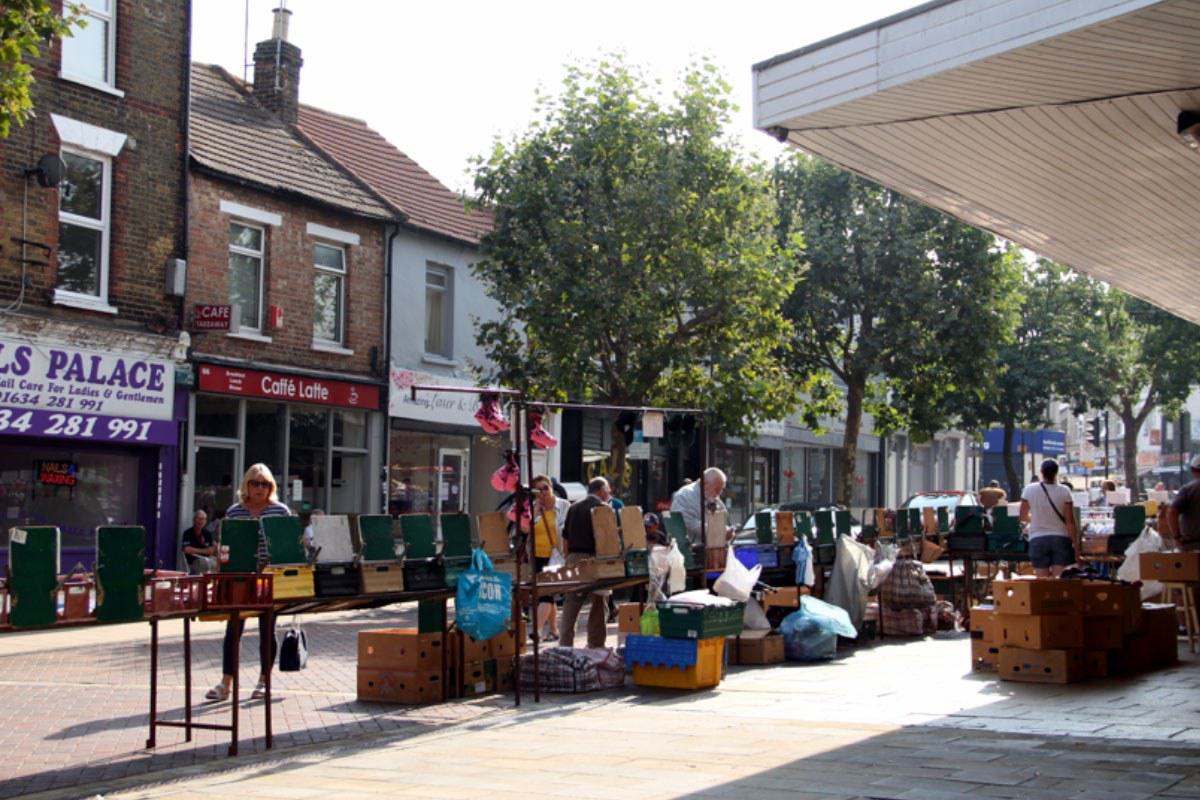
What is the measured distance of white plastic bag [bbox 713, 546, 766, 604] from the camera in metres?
13.3

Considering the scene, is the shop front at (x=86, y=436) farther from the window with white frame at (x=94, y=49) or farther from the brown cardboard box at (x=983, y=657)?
the brown cardboard box at (x=983, y=657)

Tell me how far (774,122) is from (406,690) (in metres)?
5.08

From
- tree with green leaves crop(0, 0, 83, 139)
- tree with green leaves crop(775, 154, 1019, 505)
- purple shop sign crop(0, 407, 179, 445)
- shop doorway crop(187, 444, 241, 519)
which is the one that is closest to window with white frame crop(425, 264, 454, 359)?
shop doorway crop(187, 444, 241, 519)

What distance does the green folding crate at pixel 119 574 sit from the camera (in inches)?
331

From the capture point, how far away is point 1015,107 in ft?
36.1

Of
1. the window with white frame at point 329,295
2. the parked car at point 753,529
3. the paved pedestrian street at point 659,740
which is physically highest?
the window with white frame at point 329,295

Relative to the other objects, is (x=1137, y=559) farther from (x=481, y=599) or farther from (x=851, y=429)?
(x=851, y=429)

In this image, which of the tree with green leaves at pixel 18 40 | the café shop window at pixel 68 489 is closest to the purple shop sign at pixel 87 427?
the café shop window at pixel 68 489

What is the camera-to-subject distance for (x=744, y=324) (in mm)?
24219

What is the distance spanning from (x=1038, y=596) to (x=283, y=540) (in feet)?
19.6

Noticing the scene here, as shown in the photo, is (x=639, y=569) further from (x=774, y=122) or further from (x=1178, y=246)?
(x=1178, y=246)

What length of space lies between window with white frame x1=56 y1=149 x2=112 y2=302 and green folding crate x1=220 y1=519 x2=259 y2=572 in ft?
40.0

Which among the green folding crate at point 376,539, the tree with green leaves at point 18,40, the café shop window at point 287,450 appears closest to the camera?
the green folding crate at point 376,539

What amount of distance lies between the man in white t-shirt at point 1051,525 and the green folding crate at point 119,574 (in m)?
9.75
